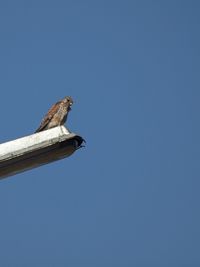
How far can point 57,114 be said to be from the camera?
1024 cm

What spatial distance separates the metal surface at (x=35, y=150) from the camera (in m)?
4.48

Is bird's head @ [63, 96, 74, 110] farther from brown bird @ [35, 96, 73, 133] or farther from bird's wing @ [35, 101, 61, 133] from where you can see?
bird's wing @ [35, 101, 61, 133]

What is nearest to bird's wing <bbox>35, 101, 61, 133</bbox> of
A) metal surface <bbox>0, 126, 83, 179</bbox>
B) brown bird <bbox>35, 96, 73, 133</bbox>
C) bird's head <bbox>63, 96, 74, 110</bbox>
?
brown bird <bbox>35, 96, 73, 133</bbox>

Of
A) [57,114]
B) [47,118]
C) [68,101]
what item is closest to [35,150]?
[47,118]

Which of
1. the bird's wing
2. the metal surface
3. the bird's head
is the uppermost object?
the bird's head

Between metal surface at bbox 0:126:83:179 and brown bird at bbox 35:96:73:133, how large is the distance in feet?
13.0

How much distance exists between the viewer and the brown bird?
968cm

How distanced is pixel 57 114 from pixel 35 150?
5.69 meters

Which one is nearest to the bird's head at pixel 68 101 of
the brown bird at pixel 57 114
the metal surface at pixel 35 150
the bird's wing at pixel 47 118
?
the brown bird at pixel 57 114

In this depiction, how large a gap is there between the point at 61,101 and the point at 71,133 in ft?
23.1

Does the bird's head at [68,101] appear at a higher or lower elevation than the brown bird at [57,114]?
higher

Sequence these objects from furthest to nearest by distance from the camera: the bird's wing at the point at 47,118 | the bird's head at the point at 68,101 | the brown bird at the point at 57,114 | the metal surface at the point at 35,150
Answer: the bird's head at the point at 68,101 < the bird's wing at the point at 47,118 < the brown bird at the point at 57,114 < the metal surface at the point at 35,150

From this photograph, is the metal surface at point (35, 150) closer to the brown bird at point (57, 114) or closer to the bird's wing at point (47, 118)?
the brown bird at point (57, 114)

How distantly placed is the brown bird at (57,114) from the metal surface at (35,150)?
3974 millimetres
